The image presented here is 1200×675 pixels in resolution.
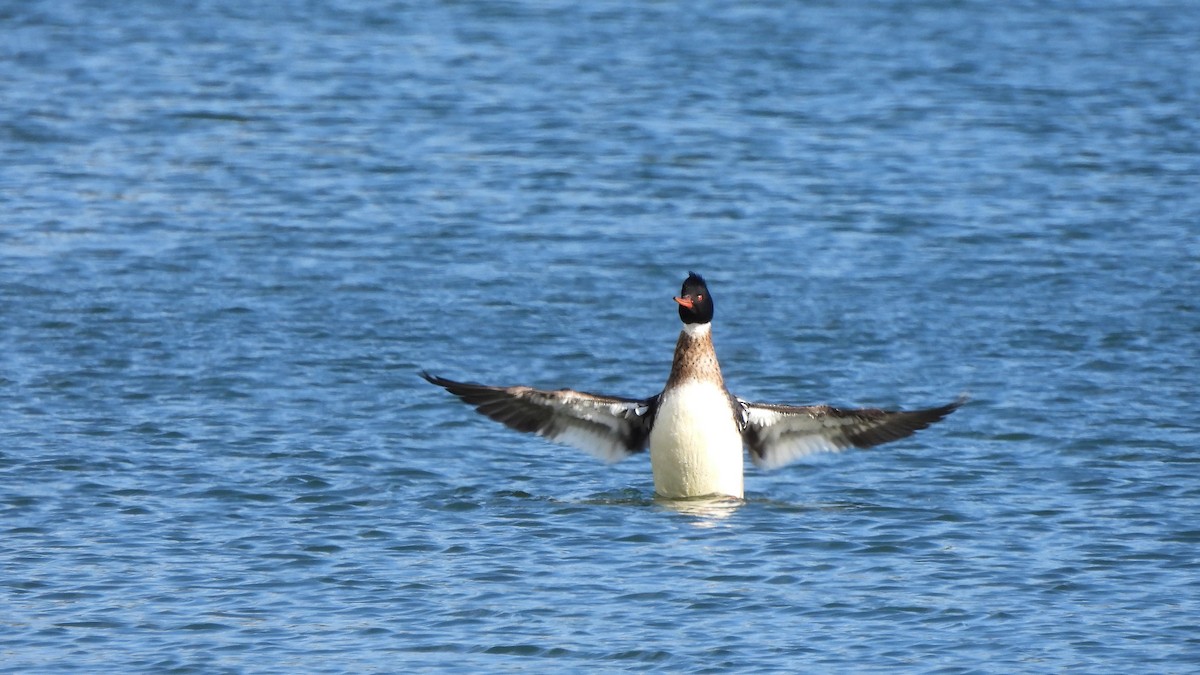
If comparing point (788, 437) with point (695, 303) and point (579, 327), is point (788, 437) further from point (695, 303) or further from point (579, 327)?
point (579, 327)

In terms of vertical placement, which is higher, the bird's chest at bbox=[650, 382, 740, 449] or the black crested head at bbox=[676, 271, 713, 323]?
the black crested head at bbox=[676, 271, 713, 323]

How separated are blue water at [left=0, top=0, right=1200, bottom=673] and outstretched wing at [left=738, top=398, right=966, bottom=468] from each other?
0.34m

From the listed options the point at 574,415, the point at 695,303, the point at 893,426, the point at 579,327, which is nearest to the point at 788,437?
the point at 893,426

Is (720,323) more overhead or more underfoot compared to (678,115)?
more underfoot

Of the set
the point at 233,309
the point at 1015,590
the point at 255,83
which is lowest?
the point at 1015,590

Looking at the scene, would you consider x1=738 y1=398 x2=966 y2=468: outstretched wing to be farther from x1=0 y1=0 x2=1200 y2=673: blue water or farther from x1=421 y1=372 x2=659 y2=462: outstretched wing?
x1=421 y1=372 x2=659 y2=462: outstretched wing

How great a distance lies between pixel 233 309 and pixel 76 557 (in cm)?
696

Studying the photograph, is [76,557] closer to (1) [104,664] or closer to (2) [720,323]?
(1) [104,664]

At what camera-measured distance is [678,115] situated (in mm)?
27812

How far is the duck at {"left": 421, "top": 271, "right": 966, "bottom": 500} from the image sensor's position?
13.0 metres

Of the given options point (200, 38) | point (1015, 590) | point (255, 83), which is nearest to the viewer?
point (1015, 590)

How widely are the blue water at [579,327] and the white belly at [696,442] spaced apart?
28 centimetres

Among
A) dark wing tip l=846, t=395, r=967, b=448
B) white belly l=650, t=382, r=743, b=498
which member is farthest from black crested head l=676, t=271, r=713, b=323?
dark wing tip l=846, t=395, r=967, b=448

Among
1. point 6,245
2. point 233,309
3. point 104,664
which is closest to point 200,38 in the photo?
point 6,245
